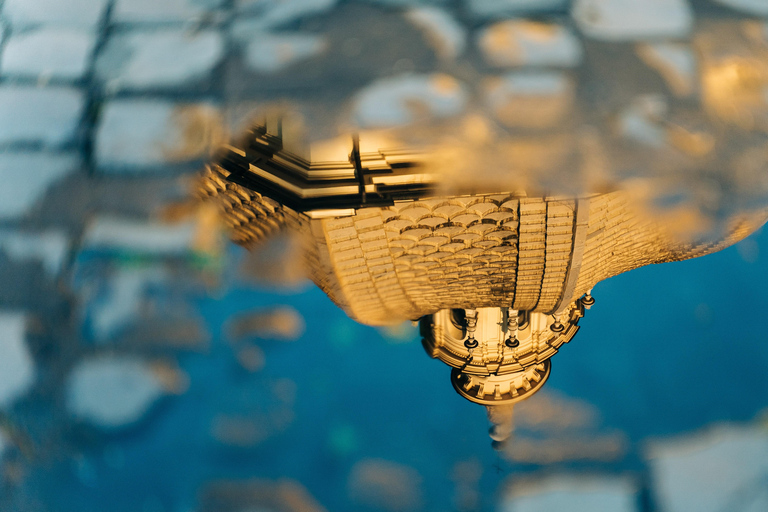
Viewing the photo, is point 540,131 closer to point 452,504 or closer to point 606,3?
point 606,3

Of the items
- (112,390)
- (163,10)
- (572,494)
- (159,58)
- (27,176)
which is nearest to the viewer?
(572,494)

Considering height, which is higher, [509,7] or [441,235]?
[509,7]

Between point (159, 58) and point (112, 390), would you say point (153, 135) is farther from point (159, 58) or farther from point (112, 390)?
point (112, 390)

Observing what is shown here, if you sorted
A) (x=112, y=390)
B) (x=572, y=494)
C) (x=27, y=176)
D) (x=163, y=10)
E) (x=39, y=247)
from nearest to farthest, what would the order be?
(x=572, y=494) < (x=112, y=390) < (x=39, y=247) < (x=27, y=176) < (x=163, y=10)

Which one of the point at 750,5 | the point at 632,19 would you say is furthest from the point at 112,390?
the point at 750,5

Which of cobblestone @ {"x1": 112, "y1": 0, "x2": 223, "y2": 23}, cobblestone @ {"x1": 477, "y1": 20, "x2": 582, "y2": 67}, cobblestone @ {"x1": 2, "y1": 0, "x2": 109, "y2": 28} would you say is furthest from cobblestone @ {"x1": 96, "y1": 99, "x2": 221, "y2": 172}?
cobblestone @ {"x1": 477, "y1": 20, "x2": 582, "y2": 67}

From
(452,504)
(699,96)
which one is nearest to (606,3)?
(699,96)

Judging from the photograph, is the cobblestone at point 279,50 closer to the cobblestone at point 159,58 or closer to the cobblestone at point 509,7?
the cobblestone at point 159,58
